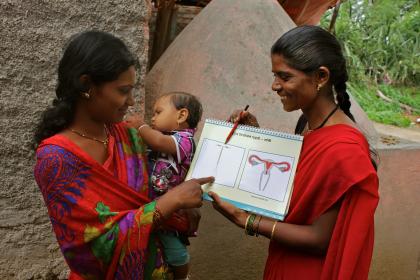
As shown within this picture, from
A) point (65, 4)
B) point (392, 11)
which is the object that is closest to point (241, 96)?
point (65, 4)

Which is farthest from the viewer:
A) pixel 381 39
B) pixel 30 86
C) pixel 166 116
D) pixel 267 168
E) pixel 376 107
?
pixel 381 39

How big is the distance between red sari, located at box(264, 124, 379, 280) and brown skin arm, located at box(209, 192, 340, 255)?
23mm

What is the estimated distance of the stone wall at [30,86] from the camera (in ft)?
8.16

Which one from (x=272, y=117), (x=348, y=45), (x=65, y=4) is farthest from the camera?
(x=348, y=45)

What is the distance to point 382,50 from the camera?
870 cm

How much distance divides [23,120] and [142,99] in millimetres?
666

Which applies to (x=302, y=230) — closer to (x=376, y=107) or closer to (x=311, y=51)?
(x=311, y=51)

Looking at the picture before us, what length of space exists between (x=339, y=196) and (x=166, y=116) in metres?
0.75

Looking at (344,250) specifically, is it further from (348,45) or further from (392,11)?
(392,11)

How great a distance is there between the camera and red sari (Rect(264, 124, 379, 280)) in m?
1.55

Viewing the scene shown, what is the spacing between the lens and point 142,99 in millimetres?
Result: 2789

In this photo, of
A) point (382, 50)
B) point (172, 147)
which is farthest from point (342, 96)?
point (382, 50)

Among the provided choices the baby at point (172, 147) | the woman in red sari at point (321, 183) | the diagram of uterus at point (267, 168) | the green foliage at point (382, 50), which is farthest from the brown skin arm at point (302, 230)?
the green foliage at point (382, 50)

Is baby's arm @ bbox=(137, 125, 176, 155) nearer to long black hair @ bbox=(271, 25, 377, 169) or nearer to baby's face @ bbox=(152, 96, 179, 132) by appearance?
baby's face @ bbox=(152, 96, 179, 132)
